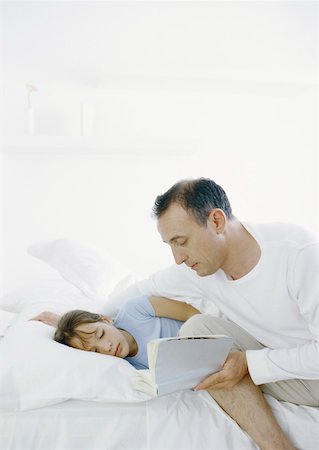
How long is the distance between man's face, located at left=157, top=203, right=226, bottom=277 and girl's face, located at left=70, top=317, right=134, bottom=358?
0.31 m

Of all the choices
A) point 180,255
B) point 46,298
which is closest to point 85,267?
point 46,298

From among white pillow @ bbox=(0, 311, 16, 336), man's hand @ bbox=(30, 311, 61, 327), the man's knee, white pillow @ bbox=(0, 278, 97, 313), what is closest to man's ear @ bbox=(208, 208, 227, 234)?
the man's knee

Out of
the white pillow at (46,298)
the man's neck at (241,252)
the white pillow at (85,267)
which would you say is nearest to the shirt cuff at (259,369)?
the man's neck at (241,252)

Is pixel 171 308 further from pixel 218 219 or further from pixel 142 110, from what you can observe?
pixel 142 110

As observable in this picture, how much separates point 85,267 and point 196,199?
1.09 metres

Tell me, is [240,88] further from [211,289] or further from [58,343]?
[58,343]

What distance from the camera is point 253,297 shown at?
1350mm

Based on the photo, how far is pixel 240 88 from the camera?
9.68ft

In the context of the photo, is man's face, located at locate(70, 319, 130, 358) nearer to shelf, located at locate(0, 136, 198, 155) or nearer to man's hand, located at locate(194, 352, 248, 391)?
man's hand, located at locate(194, 352, 248, 391)

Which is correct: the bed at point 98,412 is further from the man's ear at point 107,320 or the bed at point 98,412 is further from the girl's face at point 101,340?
the man's ear at point 107,320

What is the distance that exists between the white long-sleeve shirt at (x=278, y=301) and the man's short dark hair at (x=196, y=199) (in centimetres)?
13

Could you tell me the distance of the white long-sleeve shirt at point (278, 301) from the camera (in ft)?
4.06

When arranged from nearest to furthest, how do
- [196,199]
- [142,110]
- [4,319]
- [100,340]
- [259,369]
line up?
[259,369], [196,199], [100,340], [4,319], [142,110]

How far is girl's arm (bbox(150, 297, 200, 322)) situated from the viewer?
164 centimetres
